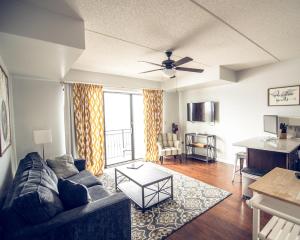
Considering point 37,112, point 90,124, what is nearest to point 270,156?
point 90,124

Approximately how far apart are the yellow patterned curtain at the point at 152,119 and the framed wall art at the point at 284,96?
9.39 feet

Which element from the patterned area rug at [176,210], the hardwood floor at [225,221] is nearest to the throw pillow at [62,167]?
the patterned area rug at [176,210]

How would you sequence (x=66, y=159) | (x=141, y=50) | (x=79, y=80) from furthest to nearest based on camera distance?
1. (x=79, y=80)
2. (x=66, y=159)
3. (x=141, y=50)

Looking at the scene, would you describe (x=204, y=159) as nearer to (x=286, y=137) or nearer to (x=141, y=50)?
(x=286, y=137)

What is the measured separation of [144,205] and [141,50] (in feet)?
8.07

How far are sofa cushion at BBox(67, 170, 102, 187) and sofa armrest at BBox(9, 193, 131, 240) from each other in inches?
39.0

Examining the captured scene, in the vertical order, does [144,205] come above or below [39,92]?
below

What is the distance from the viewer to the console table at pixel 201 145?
490cm

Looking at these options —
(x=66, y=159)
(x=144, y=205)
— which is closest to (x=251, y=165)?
(x=144, y=205)

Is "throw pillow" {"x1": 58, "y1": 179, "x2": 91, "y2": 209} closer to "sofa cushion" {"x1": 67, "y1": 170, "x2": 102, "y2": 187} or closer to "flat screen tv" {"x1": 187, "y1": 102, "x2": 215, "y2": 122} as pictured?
"sofa cushion" {"x1": 67, "y1": 170, "x2": 102, "y2": 187}

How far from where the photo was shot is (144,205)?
8.18 feet

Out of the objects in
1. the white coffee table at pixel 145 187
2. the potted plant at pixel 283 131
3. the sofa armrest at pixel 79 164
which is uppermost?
the potted plant at pixel 283 131

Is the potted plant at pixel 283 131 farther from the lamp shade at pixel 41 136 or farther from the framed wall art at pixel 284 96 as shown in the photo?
the lamp shade at pixel 41 136

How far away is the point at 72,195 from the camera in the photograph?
1.62m
